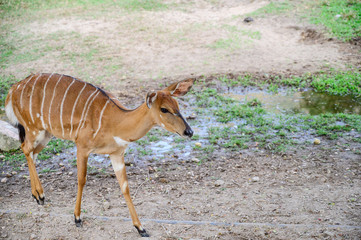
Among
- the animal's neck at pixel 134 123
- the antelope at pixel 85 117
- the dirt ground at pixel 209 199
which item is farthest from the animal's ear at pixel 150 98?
the dirt ground at pixel 209 199

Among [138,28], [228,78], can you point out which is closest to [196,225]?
[228,78]

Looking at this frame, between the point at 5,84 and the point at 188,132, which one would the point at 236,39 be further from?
the point at 188,132

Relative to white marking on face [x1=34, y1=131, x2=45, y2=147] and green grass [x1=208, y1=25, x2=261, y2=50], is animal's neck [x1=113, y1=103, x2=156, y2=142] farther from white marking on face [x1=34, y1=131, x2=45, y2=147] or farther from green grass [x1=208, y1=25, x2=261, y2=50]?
green grass [x1=208, y1=25, x2=261, y2=50]

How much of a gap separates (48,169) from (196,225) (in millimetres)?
2112

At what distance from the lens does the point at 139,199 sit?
13.7 ft

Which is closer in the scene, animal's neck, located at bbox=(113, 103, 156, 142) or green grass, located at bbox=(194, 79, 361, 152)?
animal's neck, located at bbox=(113, 103, 156, 142)

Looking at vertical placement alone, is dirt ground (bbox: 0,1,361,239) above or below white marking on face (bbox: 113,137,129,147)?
below

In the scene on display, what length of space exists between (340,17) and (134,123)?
346 inches

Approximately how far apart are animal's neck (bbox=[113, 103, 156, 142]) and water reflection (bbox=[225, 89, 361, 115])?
3.54 meters

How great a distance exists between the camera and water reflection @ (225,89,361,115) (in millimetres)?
6332

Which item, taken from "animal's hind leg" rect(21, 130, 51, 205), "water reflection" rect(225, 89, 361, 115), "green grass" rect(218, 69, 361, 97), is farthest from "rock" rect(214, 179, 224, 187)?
"green grass" rect(218, 69, 361, 97)

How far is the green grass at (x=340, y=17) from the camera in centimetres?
945

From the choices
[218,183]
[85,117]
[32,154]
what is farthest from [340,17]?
[32,154]

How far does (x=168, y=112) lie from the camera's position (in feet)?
10.1
